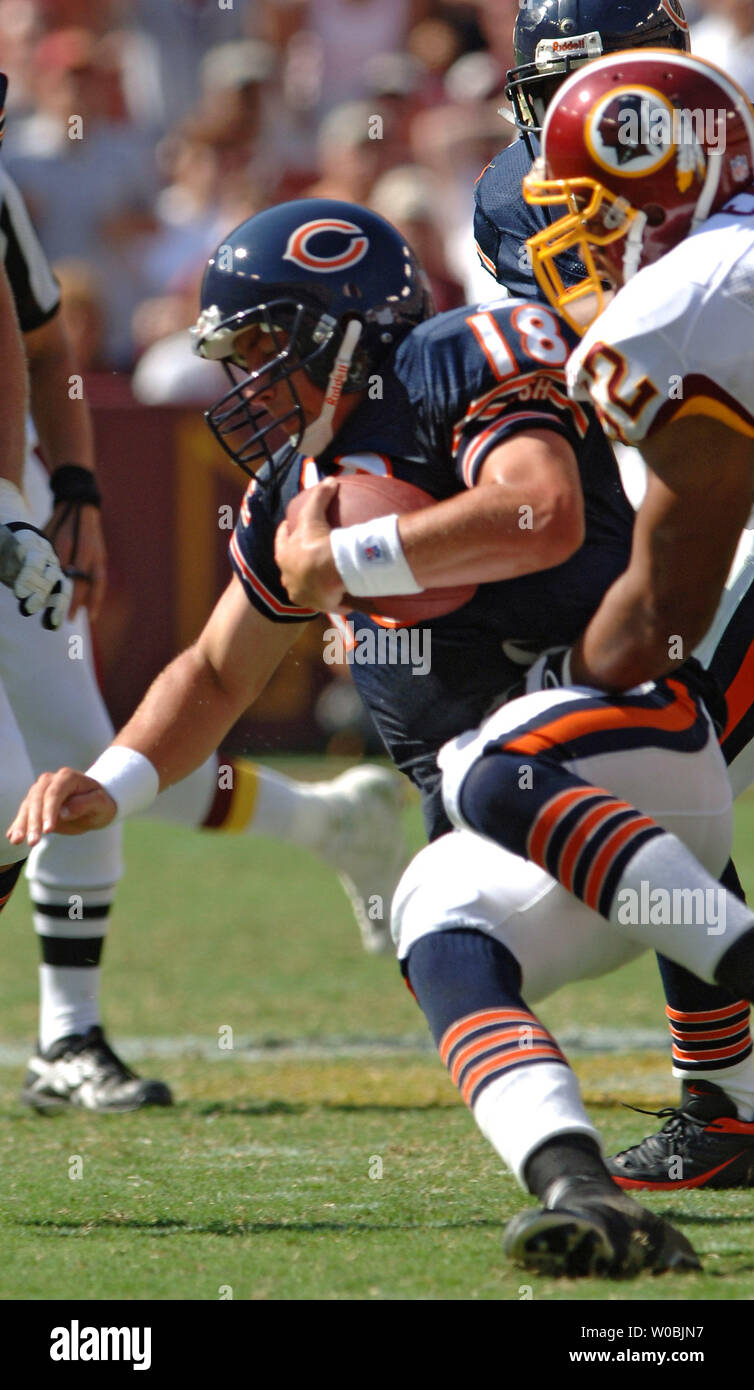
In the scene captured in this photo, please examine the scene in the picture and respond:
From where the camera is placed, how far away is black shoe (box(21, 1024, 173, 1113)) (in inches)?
147

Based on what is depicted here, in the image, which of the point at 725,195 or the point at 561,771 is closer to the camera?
the point at 561,771

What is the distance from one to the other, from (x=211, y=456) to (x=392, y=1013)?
4.37 metres

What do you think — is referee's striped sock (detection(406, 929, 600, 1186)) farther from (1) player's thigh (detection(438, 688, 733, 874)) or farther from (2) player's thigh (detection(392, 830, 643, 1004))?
(1) player's thigh (detection(438, 688, 733, 874))

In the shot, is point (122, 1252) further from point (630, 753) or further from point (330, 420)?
point (330, 420)

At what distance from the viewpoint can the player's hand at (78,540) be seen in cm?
383

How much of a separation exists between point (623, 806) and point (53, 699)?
5.73ft

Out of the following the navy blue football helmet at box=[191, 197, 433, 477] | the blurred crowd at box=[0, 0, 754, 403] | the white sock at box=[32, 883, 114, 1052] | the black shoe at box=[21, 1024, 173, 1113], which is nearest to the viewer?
the navy blue football helmet at box=[191, 197, 433, 477]

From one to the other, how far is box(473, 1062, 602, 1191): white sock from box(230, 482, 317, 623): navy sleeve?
34.2 inches

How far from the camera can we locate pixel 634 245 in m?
2.53

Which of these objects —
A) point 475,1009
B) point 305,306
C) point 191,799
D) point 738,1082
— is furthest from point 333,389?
point 191,799

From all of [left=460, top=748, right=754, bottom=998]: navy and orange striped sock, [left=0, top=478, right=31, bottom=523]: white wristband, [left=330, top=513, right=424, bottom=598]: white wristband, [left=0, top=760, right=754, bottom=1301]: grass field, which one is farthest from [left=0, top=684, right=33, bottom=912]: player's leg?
[left=460, top=748, right=754, bottom=998]: navy and orange striped sock

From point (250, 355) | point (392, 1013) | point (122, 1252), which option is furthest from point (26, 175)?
point (122, 1252)

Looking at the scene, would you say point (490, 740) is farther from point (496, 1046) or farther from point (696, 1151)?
point (696, 1151)

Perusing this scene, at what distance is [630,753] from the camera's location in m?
2.42
